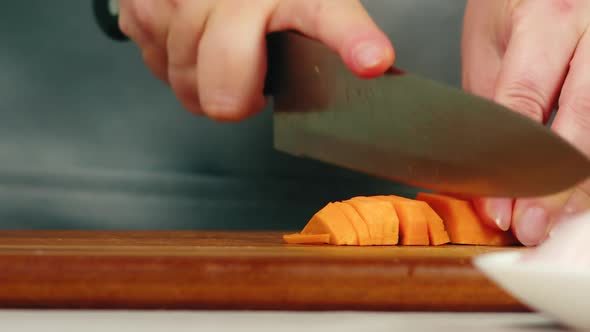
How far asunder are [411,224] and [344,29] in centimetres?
32

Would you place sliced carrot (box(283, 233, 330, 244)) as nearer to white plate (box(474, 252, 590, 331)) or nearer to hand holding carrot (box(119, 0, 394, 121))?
hand holding carrot (box(119, 0, 394, 121))

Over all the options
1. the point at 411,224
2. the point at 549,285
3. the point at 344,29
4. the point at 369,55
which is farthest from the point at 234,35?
the point at 549,285

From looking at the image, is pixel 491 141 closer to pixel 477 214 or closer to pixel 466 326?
pixel 477 214

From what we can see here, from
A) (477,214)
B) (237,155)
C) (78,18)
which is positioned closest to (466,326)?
(477,214)

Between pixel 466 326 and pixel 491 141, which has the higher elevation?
pixel 491 141

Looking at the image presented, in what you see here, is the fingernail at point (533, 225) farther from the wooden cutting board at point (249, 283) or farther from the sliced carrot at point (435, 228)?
the wooden cutting board at point (249, 283)

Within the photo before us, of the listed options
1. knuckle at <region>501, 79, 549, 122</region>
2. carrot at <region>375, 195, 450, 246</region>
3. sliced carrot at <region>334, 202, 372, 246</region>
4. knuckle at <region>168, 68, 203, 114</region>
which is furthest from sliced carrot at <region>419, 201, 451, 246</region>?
knuckle at <region>168, 68, 203, 114</region>

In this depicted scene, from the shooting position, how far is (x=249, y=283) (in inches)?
37.2

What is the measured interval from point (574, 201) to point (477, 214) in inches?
6.1

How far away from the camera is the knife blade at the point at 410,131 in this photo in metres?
1.07

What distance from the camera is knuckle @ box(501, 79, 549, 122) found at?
1.39 meters

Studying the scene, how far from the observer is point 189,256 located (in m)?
0.98

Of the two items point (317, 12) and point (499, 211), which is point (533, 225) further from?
point (317, 12)

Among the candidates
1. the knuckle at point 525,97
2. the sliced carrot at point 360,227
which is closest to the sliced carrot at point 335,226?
the sliced carrot at point 360,227
